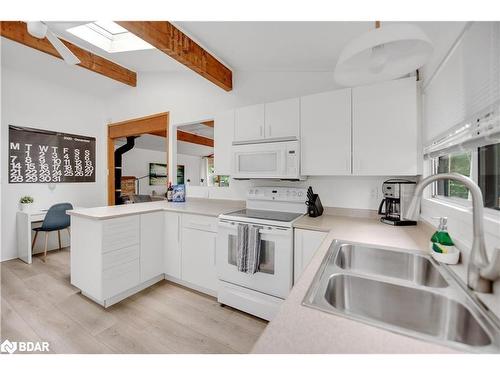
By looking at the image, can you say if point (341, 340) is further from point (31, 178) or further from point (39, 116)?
point (39, 116)

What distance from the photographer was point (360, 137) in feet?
6.00

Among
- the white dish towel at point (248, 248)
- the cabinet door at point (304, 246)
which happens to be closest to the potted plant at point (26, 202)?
the white dish towel at point (248, 248)

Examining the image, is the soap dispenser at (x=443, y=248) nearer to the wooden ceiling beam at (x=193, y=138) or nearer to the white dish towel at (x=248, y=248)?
the white dish towel at (x=248, y=248)

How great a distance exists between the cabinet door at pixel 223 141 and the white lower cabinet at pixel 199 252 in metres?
0.65

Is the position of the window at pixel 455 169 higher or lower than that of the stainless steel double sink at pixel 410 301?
higher

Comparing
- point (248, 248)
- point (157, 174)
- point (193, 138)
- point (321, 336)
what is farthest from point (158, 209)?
point (157, 174)

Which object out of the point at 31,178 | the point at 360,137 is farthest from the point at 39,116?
the point at 360,137

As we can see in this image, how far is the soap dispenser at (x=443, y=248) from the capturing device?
3.14 feet

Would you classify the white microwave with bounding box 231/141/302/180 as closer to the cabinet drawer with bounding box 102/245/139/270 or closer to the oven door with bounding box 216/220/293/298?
the oven door with bounding box 216/220/293/298

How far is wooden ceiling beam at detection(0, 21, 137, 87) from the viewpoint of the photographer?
226 centimetres

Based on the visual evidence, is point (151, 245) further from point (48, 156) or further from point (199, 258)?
point (48, 156)

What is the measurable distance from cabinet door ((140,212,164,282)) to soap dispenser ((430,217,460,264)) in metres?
2.35

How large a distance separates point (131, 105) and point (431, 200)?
14.0ft

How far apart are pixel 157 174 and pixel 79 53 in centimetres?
446
